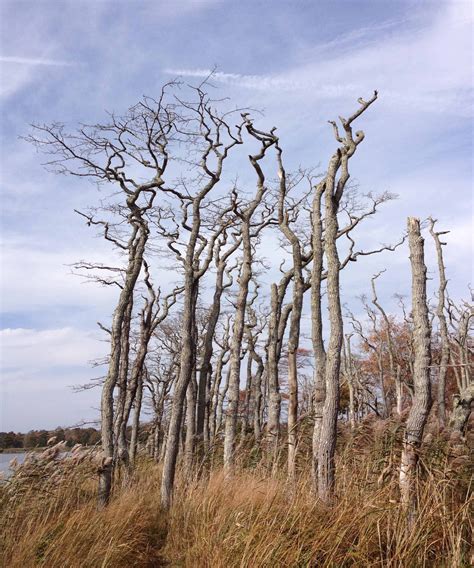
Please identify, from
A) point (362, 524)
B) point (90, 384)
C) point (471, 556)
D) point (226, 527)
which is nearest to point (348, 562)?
point (362, 524)

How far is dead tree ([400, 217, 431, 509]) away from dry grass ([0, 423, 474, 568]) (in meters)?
0.15

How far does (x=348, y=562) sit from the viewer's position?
3742 mm

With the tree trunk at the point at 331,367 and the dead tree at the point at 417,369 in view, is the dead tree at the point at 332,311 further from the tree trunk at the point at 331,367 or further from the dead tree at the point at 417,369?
the dead tree at the point at 417,369

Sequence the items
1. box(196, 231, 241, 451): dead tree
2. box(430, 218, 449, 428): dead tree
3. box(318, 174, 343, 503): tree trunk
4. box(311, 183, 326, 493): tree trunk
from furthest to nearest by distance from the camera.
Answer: box(430, 218, 449, 428): dead tree < box(196, 231, 241, 451): dead tree < box(311, 183, 326, 493): tree trunk < box(318, 174, 343, 503): tree trunk

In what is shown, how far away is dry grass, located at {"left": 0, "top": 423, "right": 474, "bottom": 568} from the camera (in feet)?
12.4

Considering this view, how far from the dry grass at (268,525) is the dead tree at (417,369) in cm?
15

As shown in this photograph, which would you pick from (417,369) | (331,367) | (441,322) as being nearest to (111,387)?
(331,367)

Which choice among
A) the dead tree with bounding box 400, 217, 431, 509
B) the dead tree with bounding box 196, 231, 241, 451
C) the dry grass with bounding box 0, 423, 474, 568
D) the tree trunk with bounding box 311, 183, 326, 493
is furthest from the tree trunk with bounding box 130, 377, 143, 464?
the dead tree with bounding box 400, 217, 431, 509

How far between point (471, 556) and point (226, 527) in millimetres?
2161

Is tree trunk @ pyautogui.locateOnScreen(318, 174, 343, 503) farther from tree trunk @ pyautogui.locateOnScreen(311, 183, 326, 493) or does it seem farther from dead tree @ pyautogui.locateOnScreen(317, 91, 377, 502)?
tree trunk @ pyautogui.locateOnScreen(311, 183, 326, 493)

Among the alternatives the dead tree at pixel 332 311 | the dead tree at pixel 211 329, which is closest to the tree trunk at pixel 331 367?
the dead tree at pixel 332 311

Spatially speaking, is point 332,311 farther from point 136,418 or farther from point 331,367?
point 136,418

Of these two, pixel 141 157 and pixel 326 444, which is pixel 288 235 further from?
pixel 326 444

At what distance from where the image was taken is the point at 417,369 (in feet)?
18.4
